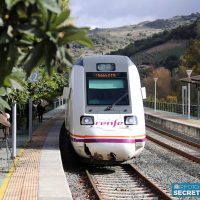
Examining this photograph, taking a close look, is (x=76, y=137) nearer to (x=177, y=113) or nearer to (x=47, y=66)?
(x=47, y=66)

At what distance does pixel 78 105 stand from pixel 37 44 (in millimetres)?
11418

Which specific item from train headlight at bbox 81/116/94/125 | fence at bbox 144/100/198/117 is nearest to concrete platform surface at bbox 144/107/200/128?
fence at bbox 144/100/198/117

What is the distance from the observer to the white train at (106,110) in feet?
42.6

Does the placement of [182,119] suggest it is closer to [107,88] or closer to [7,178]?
[107,88]

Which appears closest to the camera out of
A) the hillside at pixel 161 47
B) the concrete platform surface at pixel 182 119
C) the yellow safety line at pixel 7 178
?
the yellow safety line at pixel 7 178

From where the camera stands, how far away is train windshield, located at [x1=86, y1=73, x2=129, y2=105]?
545 inches

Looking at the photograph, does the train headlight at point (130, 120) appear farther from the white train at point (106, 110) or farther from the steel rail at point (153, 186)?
the steel rail at point (153, 186)

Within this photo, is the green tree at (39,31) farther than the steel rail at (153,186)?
No

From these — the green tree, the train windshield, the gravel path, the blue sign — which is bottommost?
the gravel path

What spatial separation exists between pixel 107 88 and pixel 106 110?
932 millimetres

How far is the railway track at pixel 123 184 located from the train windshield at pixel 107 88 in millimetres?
1942

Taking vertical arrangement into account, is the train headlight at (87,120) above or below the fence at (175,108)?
above

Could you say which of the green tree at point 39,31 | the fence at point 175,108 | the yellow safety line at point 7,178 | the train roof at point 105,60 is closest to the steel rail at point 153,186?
the train roof at point 105,60

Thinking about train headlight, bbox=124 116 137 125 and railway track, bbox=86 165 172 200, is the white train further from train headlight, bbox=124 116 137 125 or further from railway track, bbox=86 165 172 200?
railway track, bbox=86 165 172 200
